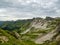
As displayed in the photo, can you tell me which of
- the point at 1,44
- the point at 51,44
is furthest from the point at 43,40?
the point at 1,44

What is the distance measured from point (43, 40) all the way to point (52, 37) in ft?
40.9

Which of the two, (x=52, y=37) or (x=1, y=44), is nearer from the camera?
(x=1, y=44)

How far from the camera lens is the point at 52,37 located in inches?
7411

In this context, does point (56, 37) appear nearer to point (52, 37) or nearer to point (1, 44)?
point (52, 37)

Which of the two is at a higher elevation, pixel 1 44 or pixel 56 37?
pixel 1 44

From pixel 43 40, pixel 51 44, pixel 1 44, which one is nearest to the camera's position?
pixel 1 44

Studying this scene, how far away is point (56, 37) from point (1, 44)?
385 feet

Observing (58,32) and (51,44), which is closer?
(51,44)

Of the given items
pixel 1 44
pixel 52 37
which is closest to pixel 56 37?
pixel 52 37

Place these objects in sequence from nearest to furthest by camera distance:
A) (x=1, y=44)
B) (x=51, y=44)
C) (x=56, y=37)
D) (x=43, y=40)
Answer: (x=1, y=44), (x=51, y=44), (x=56, y=37), (x=43, y=40)

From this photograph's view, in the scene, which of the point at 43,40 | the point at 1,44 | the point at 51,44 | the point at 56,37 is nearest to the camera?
the point at 1,44

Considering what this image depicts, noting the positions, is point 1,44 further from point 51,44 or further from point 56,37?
point 56,37

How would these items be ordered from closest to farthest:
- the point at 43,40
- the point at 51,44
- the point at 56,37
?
the point at 51,44 → the point at 56,37 → the point at 43,40

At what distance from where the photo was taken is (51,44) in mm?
162500
